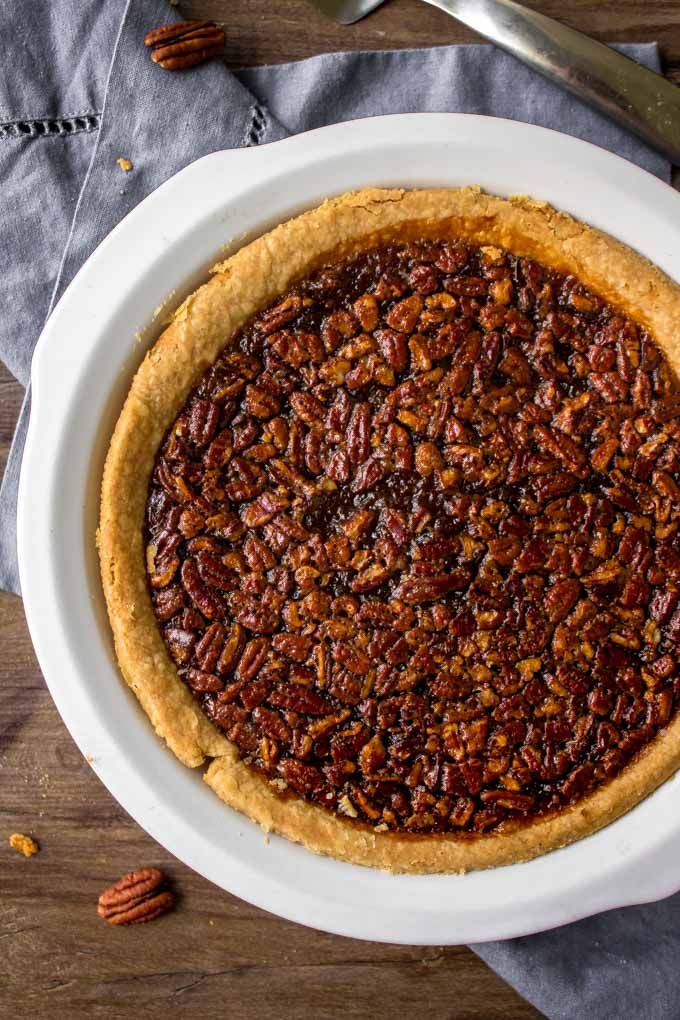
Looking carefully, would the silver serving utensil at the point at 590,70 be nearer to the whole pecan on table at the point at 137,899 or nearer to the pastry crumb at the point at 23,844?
the whole pecan on table at the point at 137,899

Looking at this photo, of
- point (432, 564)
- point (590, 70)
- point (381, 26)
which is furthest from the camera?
point (381, 26)

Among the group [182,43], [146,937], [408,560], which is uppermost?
[182,43]

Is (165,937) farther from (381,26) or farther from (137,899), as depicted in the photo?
(381,26)

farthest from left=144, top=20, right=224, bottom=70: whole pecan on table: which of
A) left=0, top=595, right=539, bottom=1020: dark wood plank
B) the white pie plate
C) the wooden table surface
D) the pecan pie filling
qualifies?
left=0, top=595, right=539, bottom=1020: dark wood plank

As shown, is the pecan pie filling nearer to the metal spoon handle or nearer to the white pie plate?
the white pie plate


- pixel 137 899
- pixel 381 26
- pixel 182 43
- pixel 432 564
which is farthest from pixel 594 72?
pixel 137 899

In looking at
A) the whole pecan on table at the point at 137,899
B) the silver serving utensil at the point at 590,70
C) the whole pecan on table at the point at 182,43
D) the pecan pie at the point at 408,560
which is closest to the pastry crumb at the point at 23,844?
the whole pecan on table at the point at 137,899

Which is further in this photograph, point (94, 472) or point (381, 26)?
point (381, 26)

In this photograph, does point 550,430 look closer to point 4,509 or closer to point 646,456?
point 646,456
